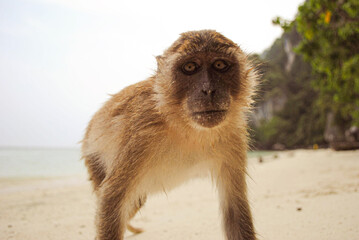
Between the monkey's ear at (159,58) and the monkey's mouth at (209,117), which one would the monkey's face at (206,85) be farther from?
the monkey's ear at (159,58)

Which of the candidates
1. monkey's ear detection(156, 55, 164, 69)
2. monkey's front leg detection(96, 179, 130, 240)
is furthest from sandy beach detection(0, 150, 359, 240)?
monkey's ear detection(156, 55, 164, 69)

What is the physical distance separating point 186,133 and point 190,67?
1.91ft

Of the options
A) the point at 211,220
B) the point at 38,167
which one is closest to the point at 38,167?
the point at 38,167

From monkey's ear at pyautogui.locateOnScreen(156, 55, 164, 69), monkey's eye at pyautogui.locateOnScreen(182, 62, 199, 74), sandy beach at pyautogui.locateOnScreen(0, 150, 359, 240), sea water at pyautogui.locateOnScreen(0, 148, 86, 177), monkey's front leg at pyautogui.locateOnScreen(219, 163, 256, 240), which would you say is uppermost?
monkey's ear at pyautogui.locateOnScreen(156, 55, 164, 69)

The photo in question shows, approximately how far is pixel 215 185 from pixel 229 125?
0.71 meters

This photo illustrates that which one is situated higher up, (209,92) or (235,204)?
(209,92)

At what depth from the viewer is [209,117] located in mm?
2174

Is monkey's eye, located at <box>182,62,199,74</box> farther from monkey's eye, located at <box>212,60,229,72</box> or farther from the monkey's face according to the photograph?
monkey's eye, located at <box>212,60,229,72</box>

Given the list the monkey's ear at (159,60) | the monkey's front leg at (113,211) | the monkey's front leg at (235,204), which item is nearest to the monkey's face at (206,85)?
the monkey's ear at (159,60)

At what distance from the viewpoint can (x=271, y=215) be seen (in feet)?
12.7

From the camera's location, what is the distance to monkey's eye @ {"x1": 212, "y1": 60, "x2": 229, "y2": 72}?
229 centimetres

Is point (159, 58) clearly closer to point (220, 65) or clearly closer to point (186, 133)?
point (220, 65)

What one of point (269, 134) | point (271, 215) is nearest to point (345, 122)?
point (269, 134)

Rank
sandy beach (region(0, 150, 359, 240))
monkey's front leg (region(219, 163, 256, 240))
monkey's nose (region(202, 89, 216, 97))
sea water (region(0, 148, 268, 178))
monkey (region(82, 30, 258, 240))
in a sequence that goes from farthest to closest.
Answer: sea water (region(0, 148, 268, 178)) → sandy beach (region(0, 150, 359, 240)) → monkey's front leg (region(219, 163, 256, 240)) → monkey (region(82, 30, 258, 240)) → monkey's nose (region(202, 89, 216, 97))
